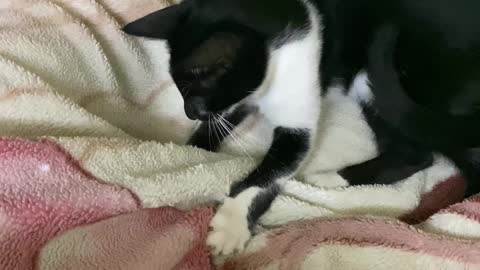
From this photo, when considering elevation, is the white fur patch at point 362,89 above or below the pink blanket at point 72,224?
above

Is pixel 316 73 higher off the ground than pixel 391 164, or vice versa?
pixel 316 73

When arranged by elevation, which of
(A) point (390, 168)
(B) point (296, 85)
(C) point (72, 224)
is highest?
(B) point (296, 85)

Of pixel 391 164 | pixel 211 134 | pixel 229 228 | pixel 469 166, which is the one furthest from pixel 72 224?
pixel 469 166

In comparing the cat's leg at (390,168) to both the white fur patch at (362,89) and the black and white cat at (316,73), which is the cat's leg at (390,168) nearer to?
the black and white cat at (316,73)

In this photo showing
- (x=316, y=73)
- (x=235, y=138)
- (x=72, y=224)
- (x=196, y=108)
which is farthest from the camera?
(x=235, y=138)

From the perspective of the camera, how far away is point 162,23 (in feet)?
4.36

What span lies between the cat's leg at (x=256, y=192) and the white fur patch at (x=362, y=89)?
15cm

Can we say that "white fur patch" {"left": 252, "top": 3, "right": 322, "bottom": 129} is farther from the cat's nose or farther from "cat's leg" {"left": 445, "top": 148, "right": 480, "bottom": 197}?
"cat's leg" {"left": 445, "top": 148, "right": 480, "bottom": 197}

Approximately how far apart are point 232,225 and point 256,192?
9cm

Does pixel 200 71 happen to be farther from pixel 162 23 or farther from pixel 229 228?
pixel 229 228

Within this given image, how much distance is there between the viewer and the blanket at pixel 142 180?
117 centimetres

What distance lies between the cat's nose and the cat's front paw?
0.16 m

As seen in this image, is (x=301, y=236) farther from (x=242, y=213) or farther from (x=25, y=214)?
(x=25, y=214)

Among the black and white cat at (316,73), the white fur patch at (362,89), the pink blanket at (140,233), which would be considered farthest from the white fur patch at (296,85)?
the pink blanket at (140,233)
